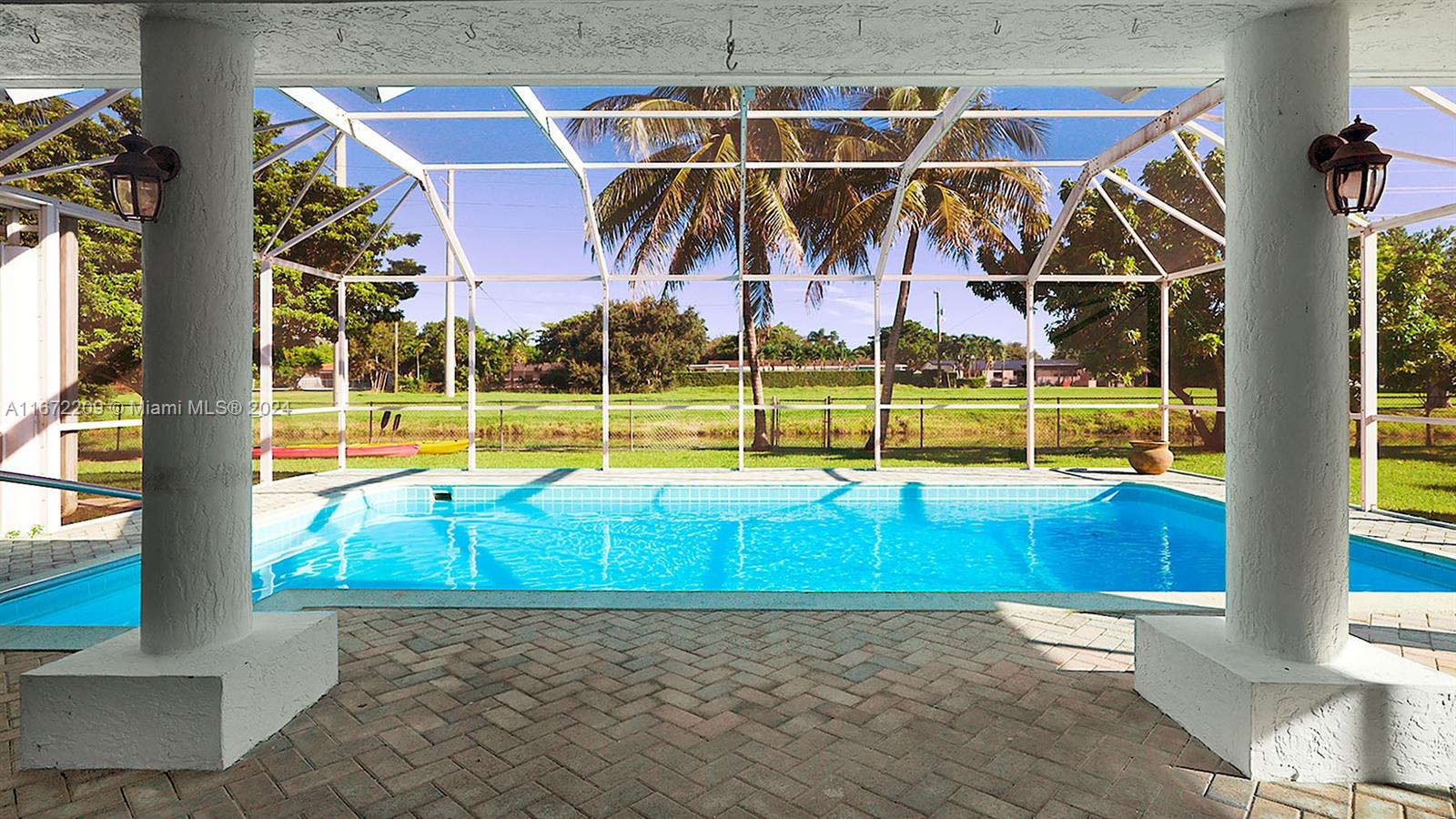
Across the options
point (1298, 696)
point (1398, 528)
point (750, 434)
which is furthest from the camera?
point (750, 434)

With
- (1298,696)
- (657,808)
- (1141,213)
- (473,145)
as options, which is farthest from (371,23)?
(1141,213)

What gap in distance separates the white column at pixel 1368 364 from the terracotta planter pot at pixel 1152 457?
7.66 ft

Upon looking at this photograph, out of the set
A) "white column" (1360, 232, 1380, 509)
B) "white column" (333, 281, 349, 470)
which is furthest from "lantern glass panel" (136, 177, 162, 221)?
"white column" (1360, 232, 1380, 509)

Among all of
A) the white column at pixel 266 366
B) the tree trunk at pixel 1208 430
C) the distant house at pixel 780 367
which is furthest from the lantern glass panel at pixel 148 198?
the distant house at pixel 780 367

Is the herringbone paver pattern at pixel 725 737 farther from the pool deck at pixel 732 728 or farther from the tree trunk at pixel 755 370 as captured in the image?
the tree trunk at pixel 755 370

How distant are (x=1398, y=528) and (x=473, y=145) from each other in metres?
8.71

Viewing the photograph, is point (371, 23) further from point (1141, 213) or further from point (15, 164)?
point (1141, 213)

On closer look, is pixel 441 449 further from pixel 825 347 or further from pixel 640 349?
pixel 825 347

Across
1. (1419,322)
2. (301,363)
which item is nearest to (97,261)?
(301,363)

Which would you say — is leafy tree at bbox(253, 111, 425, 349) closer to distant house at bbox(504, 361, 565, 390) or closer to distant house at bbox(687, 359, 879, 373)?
distant house at bbox(504, 361, 565, 390)

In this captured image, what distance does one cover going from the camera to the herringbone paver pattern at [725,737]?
2.13 metres

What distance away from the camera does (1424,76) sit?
3.09 meters

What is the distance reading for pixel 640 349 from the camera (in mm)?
22422

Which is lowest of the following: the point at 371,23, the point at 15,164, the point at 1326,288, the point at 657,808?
the point at 657,808
